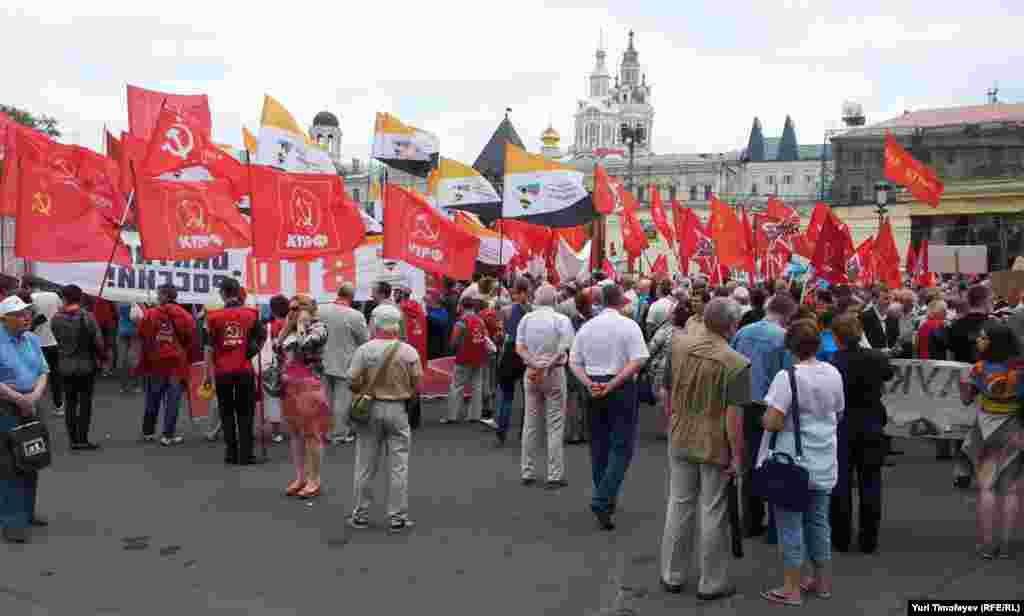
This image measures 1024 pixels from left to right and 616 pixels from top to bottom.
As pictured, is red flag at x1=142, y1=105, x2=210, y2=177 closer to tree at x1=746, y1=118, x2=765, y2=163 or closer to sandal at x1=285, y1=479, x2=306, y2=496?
sandal at x1=285, y1=479, x2=306, y2=496

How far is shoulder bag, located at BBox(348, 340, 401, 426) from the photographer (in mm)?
7219

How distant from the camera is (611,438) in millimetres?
7621

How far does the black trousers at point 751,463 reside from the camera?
23.2ft

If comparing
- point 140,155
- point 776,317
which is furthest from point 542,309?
point 140,155

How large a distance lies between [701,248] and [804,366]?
18.9 metres

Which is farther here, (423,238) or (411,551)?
(423,238)

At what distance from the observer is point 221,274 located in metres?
11.7

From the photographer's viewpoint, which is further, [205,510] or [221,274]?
[221,274]

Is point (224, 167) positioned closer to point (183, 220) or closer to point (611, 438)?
point (183, 220)

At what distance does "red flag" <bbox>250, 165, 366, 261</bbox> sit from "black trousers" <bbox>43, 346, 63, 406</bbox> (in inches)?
137

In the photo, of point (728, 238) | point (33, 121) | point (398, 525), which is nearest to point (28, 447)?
point (398, 525)

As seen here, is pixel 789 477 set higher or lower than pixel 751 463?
higher

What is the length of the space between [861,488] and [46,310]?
390 inches

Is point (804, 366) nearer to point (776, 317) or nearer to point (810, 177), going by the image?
point (776, 317)
